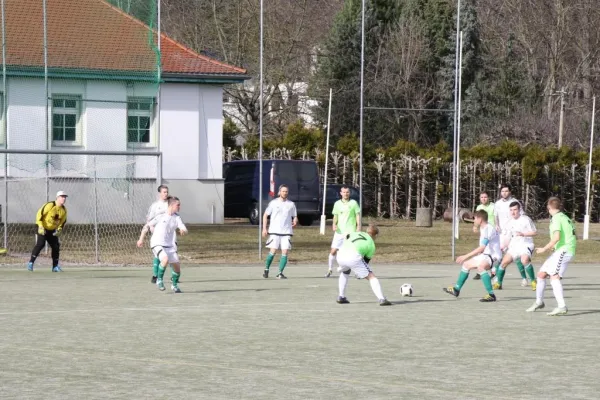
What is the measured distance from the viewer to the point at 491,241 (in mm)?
22922

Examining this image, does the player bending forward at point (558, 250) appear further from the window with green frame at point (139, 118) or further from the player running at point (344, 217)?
the window with green frame at point (139, 118)

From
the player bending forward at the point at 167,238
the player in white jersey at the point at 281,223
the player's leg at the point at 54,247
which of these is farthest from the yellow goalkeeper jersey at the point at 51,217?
the player bending forward at the point at 167,238

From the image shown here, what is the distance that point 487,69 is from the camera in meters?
70.9

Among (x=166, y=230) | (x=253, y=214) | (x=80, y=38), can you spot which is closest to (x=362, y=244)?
(x=166, y=230)

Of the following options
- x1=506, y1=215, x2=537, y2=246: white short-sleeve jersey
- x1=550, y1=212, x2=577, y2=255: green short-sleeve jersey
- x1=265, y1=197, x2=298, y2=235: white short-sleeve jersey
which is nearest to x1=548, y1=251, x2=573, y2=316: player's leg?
x1=550, y1=212, x2=577, y2=255: green short-sleeve jersey

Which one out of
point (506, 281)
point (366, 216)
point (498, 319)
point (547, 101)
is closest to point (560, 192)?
point (366, 216)

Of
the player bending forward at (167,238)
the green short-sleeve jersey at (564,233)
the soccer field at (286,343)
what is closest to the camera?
the soccer field at (286,343)

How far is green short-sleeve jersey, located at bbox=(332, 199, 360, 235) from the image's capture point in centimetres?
2556

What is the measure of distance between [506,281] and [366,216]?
27.1 meters

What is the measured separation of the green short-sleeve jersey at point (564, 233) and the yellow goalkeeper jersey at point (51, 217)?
12947 millimetres

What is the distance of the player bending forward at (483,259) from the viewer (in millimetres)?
19805

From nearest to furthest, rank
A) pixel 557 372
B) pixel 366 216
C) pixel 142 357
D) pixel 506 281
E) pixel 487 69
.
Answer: pixel 557 372
pixel 142 357
pixel 506 281
pixel 366 216
pixel 487 69

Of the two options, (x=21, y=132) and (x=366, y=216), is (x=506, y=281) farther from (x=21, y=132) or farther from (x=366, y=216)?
(x=366, y=216)

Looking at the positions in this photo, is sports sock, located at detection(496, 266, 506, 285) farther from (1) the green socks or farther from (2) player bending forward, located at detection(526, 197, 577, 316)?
(1) the green socks
